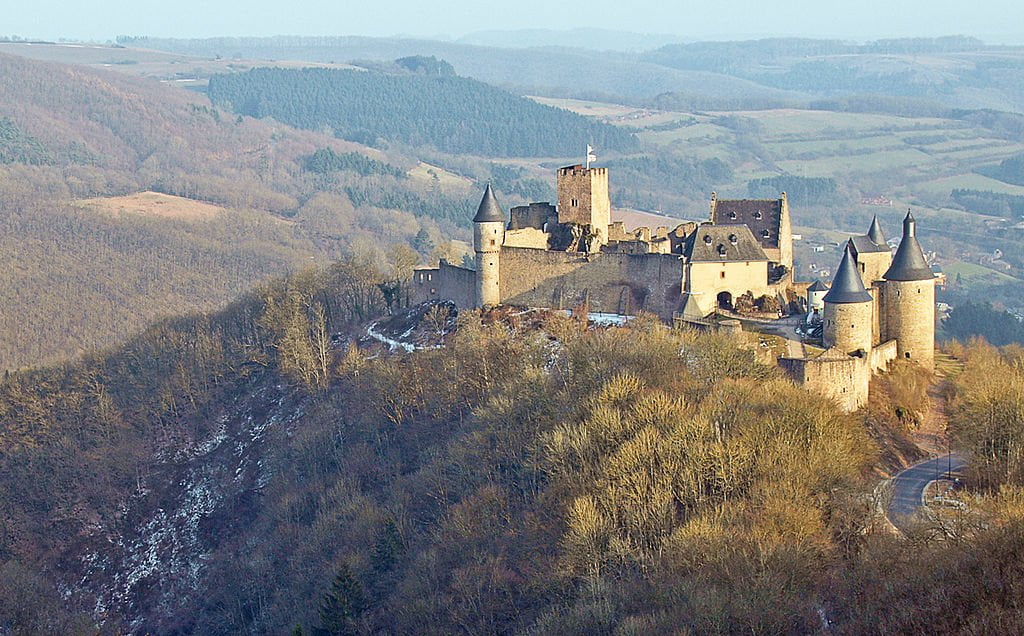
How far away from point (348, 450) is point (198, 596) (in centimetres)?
859

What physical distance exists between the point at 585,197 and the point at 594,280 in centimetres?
491

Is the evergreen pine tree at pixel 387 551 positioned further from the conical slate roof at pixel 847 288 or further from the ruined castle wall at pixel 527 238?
the conical slate roof at pixel 847 288

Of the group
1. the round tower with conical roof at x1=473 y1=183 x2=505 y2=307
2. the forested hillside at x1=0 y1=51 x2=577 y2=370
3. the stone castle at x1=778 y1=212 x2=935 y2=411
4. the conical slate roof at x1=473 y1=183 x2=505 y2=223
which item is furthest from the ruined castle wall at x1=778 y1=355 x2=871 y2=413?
the forested hillside at x1=0 y1=51 x2=577 y2=370

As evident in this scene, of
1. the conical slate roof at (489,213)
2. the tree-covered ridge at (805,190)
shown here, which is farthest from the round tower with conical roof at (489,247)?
the tree-covered ridge at (805,190)

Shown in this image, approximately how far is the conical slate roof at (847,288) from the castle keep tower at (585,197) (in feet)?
45.5

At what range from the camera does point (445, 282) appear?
6650cm

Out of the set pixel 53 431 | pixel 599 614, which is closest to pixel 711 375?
pixel 599 614

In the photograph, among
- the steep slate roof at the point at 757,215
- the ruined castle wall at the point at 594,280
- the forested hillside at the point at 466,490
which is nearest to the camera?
the forested hillside at the point at 466,490

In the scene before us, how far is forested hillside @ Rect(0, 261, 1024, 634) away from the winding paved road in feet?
3.80

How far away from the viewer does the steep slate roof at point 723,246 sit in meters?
55.7

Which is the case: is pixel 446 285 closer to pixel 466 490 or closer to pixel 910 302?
pixel 466 490

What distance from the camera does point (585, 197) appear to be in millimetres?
61656

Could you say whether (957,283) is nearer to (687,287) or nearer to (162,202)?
(687,287)

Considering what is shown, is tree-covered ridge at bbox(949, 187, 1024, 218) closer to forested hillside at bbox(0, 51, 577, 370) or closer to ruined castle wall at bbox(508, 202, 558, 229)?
forested hillside at bbox(0, 51, 577, 370)
